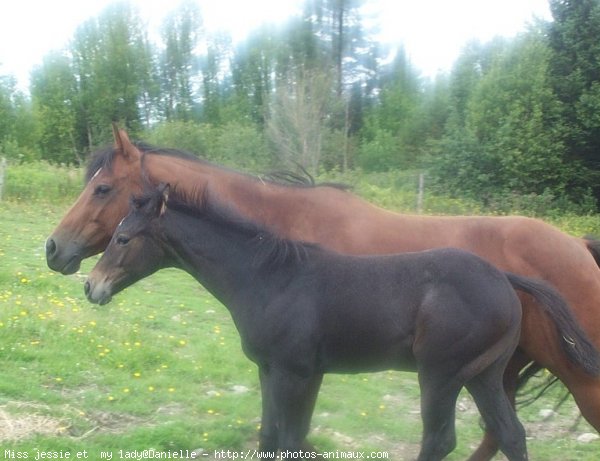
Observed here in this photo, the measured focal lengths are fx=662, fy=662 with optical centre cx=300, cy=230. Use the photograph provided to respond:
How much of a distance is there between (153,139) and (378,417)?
23673mm

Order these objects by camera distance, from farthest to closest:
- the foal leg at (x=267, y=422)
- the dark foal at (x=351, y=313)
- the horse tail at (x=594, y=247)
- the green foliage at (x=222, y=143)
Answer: the green foliage at (x=222, y=143) < the horse tail at (x=594, y=247) < the foal leg at (x=267, y=422) < the dark foal at (x=351, y=313)

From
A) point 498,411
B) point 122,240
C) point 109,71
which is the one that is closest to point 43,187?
point 122,240

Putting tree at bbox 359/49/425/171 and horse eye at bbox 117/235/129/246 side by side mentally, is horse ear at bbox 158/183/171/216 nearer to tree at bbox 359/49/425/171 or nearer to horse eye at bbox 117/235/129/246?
horse eye at bbox 117/235/129/246

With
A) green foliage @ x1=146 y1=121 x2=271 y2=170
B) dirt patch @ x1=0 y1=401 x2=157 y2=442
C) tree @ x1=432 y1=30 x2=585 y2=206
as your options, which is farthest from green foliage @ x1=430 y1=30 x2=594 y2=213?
dirt patch @ x1=0 y1=401 x2=157 y2=442

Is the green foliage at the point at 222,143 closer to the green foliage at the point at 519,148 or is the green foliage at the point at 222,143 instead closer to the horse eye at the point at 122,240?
the green foliage at the point at 519,148

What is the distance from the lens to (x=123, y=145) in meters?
4.96

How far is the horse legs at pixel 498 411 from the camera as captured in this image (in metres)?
3.62

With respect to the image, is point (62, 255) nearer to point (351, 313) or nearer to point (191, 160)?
point (191, 160)

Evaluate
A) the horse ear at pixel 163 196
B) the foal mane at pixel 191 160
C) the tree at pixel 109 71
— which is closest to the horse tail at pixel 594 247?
the foal mane at pixel 191 160

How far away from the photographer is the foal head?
Result: 12.7 feet

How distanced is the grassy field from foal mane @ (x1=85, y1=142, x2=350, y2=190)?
1.62m

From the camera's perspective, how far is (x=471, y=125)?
82.0 feet

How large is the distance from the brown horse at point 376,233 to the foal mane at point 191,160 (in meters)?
0.04

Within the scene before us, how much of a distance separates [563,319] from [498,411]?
0.70 meters
